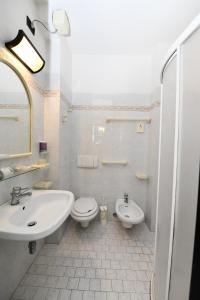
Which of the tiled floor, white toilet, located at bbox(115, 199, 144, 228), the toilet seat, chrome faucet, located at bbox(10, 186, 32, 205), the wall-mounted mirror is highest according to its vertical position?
the wall-mounted mirror

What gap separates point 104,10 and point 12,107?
54.5 inches

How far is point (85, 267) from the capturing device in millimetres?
1430

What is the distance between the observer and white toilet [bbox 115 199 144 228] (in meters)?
1.71

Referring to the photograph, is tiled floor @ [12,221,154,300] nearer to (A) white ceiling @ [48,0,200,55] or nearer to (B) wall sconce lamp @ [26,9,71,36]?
(B) wall sconce lamp @ [26,9,71,36]

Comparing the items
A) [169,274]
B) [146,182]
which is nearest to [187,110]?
[169,274]

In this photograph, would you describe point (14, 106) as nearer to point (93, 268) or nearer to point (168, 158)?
point (168, 158)

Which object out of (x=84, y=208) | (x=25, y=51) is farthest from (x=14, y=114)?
(x=84, y=208)

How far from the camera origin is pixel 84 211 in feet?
5.95

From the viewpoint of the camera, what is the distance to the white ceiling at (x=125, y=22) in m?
1.41

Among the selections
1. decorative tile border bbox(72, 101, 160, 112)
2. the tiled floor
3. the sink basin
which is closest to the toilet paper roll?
the sink basin

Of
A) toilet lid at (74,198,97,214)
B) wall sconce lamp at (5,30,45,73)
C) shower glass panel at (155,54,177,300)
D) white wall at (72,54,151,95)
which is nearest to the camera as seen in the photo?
shower glass panel at (155,54,177,300)

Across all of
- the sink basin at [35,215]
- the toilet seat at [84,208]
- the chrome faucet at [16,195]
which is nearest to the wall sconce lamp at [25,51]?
the chrome faucet at [16,195]

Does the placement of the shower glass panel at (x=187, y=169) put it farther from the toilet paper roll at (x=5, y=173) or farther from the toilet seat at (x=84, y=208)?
the toilet seat at (x=84, y=208)

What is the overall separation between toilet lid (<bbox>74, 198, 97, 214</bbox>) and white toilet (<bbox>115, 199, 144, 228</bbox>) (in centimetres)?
35
